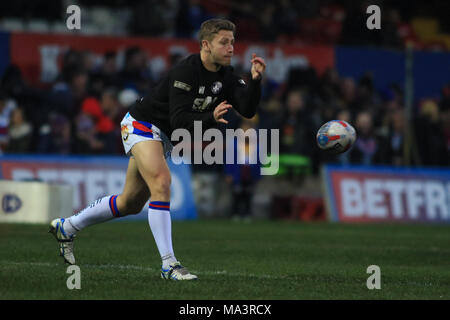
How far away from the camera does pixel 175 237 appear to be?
45.8 feet

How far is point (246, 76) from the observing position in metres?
20.3

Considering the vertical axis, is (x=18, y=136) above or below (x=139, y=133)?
above

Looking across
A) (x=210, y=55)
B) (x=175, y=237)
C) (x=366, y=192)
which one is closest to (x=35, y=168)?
(x=175, y=237)

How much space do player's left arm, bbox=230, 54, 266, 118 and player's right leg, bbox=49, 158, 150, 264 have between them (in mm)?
1130

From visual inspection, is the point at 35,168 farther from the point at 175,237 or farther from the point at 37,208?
the point at 175,237

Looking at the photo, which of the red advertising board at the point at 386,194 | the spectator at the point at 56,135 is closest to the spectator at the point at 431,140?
the red advertising board at the point at 386,194

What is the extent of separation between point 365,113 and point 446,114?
293 centimetres

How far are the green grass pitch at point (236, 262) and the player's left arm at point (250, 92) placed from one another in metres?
1.58

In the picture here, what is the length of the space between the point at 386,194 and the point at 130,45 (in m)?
6.50

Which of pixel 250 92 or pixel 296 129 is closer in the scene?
pixel 250 92

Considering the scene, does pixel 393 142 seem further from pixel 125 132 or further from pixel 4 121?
pixel 125 132

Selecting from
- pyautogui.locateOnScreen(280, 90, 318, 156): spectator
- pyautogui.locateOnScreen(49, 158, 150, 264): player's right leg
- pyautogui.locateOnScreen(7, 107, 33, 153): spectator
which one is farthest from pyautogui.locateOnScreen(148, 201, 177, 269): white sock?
pyautogui.locateOnScreen(280, 90, 318, 156): spectator

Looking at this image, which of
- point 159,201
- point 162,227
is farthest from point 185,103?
point 162,227

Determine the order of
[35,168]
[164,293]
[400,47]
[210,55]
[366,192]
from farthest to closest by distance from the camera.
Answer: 1. [400,47]
2. [366,192]
3. [35,168]
4. [210,55]
5. [164,293]
